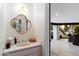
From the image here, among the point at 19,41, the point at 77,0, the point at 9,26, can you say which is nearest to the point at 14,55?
the point at 19,41

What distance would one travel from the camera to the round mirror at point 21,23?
163 cm

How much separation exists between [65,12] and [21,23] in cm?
64

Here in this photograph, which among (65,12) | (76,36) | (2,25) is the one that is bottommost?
(76,36)

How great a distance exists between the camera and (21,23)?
69.6 inches

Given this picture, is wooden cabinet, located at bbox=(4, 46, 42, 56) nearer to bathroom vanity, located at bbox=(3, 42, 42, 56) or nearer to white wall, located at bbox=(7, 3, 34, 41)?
bathroom vanity, located at bbox=(3, 42, 42, 56)

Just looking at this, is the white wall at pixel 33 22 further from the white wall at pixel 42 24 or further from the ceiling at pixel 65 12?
the ceiling at pixel 65 12

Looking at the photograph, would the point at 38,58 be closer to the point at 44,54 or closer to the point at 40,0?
the point at 44,54

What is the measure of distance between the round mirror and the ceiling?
40 centimetres

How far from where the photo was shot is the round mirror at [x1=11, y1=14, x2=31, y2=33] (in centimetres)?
163

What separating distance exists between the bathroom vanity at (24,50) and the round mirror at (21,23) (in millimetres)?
232

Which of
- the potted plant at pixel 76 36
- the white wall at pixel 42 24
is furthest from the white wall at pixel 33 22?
the potted plant at pixel 76 36

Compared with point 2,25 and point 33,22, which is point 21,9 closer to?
point 33,22

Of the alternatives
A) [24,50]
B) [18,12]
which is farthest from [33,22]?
[24,50]

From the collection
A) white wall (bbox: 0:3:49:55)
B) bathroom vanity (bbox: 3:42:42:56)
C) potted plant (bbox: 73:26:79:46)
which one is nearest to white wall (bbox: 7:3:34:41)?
white wall (bbox: 0:3:49:55)
